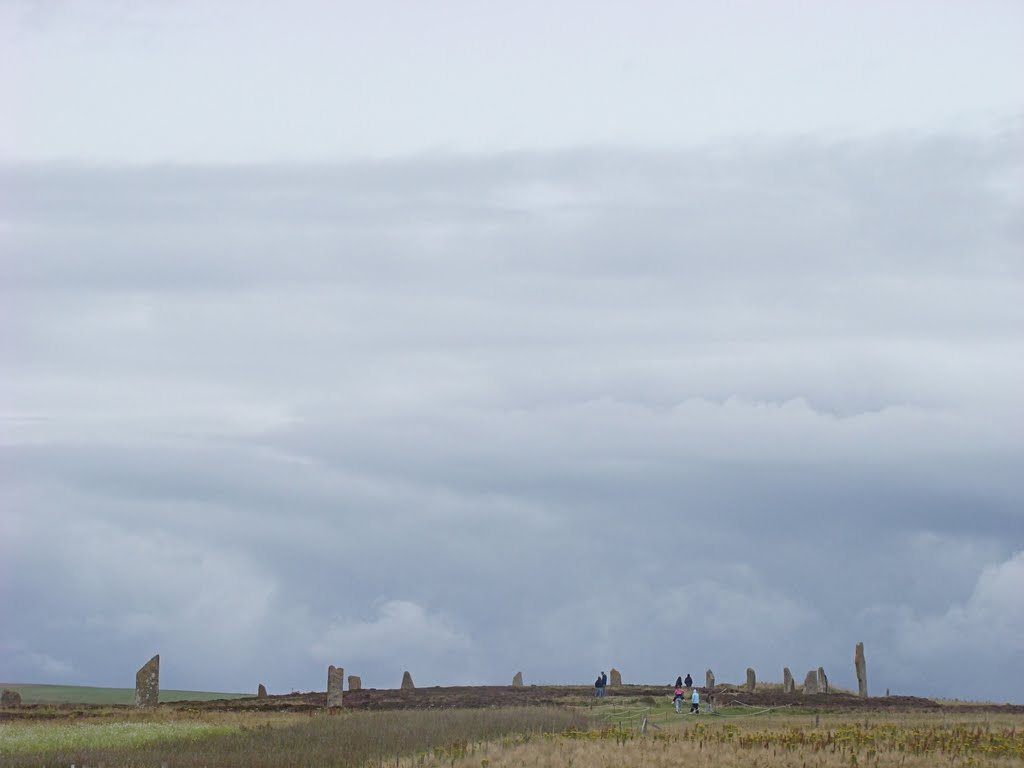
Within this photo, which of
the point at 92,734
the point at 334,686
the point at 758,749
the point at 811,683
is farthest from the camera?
the point at 811,683

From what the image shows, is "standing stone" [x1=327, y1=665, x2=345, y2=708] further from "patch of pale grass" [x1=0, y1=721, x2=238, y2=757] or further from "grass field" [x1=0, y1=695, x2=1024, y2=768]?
"patch of pale grass" [x1=0, y1=721, x2=238, y2=757]

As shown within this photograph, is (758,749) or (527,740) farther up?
(527,740)

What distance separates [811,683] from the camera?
69.6 metres

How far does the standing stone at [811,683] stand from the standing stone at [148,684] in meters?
37.2

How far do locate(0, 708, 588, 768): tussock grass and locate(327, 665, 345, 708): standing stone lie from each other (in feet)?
33.6

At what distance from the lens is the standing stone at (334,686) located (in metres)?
63.7

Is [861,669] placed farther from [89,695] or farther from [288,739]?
[89,695]

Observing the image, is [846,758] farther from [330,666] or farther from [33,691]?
[33,691]

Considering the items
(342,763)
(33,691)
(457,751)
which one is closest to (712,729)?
(457,751)

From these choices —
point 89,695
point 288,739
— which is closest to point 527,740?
point 288,739

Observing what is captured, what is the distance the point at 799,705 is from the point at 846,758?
77.3 feet

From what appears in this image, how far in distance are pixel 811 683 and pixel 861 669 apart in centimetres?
531

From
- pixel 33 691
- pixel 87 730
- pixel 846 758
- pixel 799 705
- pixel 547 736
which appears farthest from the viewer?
pixel 33 691

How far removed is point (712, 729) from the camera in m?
44.0
